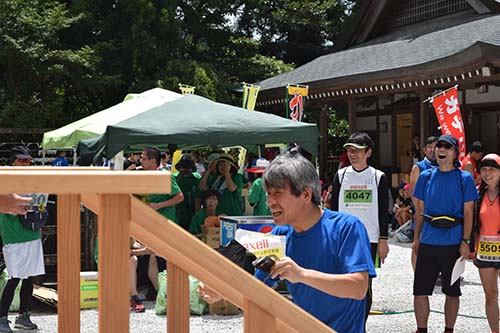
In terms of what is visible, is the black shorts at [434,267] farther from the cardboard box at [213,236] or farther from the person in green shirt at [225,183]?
the person in green shirt at [225,183]

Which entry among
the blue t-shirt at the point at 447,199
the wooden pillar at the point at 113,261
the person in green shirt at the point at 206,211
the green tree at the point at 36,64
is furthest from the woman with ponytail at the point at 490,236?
the green tree at the point at 36,64

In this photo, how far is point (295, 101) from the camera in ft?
47.0

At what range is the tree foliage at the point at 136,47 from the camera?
18.4m

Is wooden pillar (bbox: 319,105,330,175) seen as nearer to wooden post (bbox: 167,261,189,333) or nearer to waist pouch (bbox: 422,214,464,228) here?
waist pouch (bbox: 422,214,464,228)

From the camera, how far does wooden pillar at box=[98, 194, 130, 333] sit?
4.67ft

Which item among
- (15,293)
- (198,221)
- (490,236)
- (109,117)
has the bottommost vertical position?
(15,293)

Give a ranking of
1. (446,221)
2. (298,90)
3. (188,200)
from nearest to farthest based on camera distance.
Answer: (446,221), (188,200), (298,90)

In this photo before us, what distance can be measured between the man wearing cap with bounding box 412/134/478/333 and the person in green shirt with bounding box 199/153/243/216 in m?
3.33

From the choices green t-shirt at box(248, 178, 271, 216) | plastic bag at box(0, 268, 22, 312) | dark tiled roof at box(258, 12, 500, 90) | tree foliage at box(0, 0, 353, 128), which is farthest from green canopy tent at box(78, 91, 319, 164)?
tree foliage at box(0, 0, 353, 128)

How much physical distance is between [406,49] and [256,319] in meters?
14.0

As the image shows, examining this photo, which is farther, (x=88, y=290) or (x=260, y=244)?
(x=88, y=290)

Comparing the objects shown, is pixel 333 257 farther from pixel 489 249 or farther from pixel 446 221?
pixel 489 249

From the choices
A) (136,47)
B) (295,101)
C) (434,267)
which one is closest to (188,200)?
(434,267)

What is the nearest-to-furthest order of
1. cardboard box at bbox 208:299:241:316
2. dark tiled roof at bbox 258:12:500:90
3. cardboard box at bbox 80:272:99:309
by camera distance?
cardboard box at bbox 80:272:99:309, cardboard box at bbox 208:299:241:316, dark tiled roof at bbox 258:12:500:90
